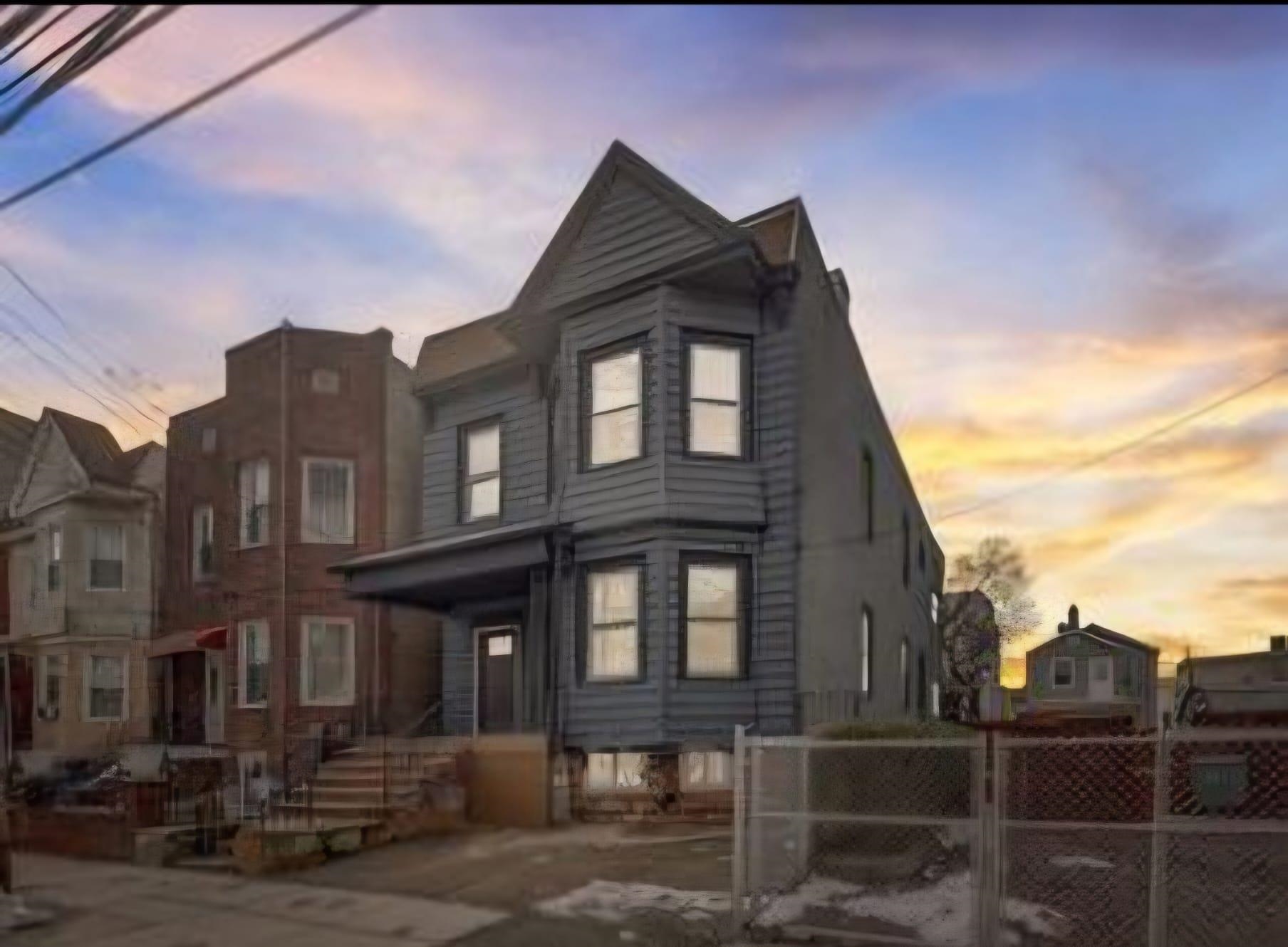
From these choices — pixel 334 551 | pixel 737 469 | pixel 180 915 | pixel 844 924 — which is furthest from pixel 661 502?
pixel 180 915

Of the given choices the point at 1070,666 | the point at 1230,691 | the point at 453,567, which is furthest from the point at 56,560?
the point at 1230,691

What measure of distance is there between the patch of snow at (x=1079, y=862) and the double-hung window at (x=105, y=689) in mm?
6915

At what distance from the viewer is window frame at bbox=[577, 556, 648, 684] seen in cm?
806

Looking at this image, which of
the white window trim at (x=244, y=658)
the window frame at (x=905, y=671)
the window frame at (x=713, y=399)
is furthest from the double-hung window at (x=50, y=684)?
the window frame at (x=905, y=671)

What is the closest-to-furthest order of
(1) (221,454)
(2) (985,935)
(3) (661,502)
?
(2) (985,935)
(3) (661,502)
(1) (221,454)

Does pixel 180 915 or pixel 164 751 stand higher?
pixel 164 751

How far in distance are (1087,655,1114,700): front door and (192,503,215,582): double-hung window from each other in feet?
19.2

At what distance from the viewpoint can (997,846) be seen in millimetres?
7105

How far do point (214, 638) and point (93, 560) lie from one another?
1.61 metres

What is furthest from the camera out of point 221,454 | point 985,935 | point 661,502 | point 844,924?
point 221,454

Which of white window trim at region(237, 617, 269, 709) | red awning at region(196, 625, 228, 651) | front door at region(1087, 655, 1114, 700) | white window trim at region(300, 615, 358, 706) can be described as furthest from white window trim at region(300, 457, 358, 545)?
front door at region(1087, 655, 1114, 700)

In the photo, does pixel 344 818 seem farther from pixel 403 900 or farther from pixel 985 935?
pixel 985 935

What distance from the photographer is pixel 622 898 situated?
307 inches

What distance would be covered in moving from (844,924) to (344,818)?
3.42m
